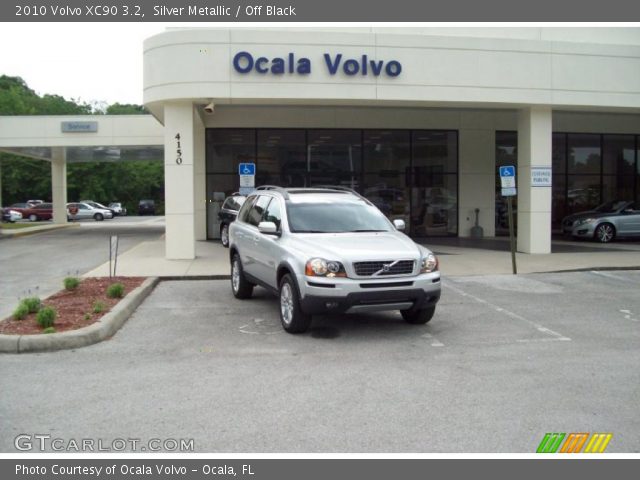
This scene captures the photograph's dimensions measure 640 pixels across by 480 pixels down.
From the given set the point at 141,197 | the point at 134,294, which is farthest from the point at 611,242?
the point at 141,197

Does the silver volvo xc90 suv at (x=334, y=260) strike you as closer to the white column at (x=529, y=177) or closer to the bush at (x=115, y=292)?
the bush at (x=115, y=292)

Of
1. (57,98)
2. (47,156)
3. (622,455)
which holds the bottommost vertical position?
(622,455)

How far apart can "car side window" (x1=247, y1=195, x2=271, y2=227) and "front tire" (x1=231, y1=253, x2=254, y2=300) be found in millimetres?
756

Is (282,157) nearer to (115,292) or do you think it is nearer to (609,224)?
(609,224)

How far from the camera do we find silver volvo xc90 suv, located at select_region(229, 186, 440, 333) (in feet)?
26.7

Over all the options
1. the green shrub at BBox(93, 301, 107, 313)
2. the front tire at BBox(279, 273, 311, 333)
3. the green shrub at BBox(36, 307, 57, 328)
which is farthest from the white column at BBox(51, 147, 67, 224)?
the front tire at BBox(279, 273, 311, 333)

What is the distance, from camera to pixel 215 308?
35.2ft

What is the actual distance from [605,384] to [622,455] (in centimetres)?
188

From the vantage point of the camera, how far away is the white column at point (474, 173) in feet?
81.9

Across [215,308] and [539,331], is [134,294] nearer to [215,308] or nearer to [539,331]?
[215,308]

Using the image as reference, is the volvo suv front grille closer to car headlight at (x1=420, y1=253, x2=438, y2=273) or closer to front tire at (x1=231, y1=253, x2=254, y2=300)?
car headlight at (x1=420, y1=253, x2=438, y2=273)

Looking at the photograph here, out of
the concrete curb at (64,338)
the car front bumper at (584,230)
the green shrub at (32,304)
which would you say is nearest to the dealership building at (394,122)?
the car front bumper at (584,230)

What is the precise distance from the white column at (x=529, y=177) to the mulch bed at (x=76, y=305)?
1062 centimetres

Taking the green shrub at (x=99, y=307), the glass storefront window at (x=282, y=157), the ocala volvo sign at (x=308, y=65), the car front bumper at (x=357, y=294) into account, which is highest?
the ocala volvo sign at (x=308, y=65)
